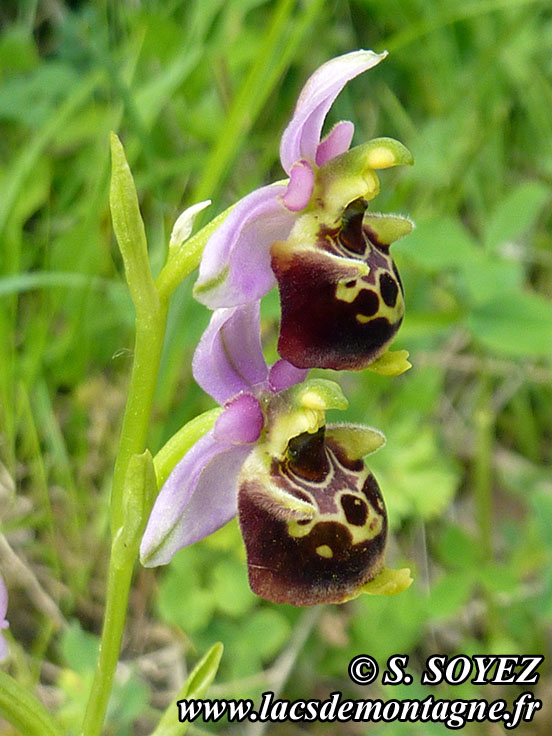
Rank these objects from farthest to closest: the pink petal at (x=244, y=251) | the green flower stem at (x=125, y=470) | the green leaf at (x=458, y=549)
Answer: the green leaf at (x=458, y=549), the green flower stem at (x=125, y=470), the pink petal at (x=244, y=251)

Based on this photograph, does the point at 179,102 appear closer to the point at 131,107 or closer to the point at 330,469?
the point at 131,107

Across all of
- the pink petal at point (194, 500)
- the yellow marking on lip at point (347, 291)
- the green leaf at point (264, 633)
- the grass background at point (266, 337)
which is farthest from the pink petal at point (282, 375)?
the green leaf at point (264, 633)

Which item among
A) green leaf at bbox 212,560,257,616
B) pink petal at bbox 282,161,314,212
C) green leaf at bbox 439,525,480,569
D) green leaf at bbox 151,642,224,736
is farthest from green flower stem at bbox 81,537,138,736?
green leaf at bbox 439,525,480,569

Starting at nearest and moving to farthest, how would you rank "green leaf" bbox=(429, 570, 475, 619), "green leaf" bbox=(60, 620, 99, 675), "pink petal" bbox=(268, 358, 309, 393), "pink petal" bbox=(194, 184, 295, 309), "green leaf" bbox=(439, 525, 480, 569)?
"pink petal" bbox=(194, 184, 295, 309), "pink petal" bbox=(268, 358, 309, 393), "green leaf" bbox=(60, 620, 99, 675), "green leaf" bbox=(429, 570, 475, 619), "green leaf" bbox=(439, 525, 480, 569)

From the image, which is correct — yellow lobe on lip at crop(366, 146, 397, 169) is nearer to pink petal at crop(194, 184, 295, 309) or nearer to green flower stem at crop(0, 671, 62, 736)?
pink petal at crop(194, 184, 295, 309)

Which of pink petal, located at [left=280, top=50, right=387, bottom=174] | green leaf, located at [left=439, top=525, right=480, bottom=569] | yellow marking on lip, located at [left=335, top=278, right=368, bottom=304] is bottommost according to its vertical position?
green leaf, located at [left=439, top=525, right=480, bottom=569]

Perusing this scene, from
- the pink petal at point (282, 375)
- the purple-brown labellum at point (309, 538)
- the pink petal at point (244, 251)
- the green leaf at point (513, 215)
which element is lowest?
the green leaf at point (513, 215)

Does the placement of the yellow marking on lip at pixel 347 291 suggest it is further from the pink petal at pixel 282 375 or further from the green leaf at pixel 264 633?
the green leaf at pixel 264 633
